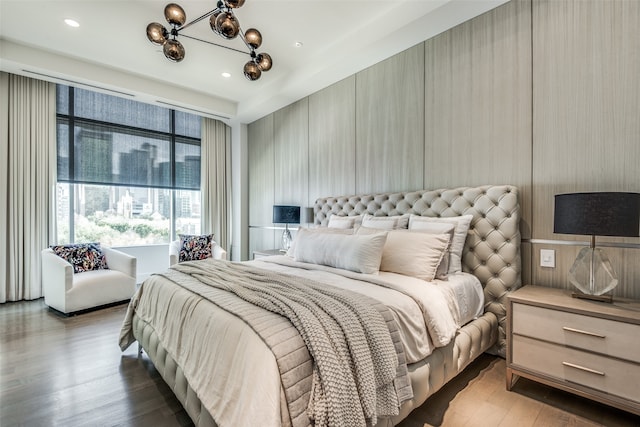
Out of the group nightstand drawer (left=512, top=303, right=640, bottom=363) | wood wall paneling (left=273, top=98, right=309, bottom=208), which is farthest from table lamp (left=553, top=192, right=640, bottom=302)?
wood wall paneling (left=273, top=98, right=309, bottom=208)

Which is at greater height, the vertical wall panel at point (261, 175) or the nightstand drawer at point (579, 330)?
the vertical wall panel at point (261, 175)

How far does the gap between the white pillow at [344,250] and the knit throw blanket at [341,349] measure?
622 mm

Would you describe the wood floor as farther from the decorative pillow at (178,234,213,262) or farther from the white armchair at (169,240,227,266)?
the decorative pillow at (178,234,213,262)

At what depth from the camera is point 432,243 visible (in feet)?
7.61

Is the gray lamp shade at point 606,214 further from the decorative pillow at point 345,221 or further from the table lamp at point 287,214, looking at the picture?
the table lamp at point 287,214

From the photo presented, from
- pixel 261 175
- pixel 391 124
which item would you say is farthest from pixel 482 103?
pixel 261 175

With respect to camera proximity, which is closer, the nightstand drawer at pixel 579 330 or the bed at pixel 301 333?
the bed at pixel 301 333

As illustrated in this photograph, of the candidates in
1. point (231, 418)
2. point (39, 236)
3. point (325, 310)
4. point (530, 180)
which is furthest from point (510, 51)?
point (39, 236)

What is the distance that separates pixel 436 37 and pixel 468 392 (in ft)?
9.93

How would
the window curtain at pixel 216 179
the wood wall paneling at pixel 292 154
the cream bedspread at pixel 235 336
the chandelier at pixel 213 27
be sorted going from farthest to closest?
the window curtain at pixel 216 179 → the wood wall paneling at pixel 292 154 → the chandelier at pixel 213 27 → the cream bedspread at pixel 235 336

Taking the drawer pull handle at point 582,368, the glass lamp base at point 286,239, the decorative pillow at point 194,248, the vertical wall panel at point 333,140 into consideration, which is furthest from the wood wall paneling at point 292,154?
the drawer pull handle at point 582,368

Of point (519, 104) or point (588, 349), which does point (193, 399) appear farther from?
point (519, 104)

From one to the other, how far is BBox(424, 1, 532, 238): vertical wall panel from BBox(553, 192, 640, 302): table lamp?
0.50 meters

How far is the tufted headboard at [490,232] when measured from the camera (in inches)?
93.1
